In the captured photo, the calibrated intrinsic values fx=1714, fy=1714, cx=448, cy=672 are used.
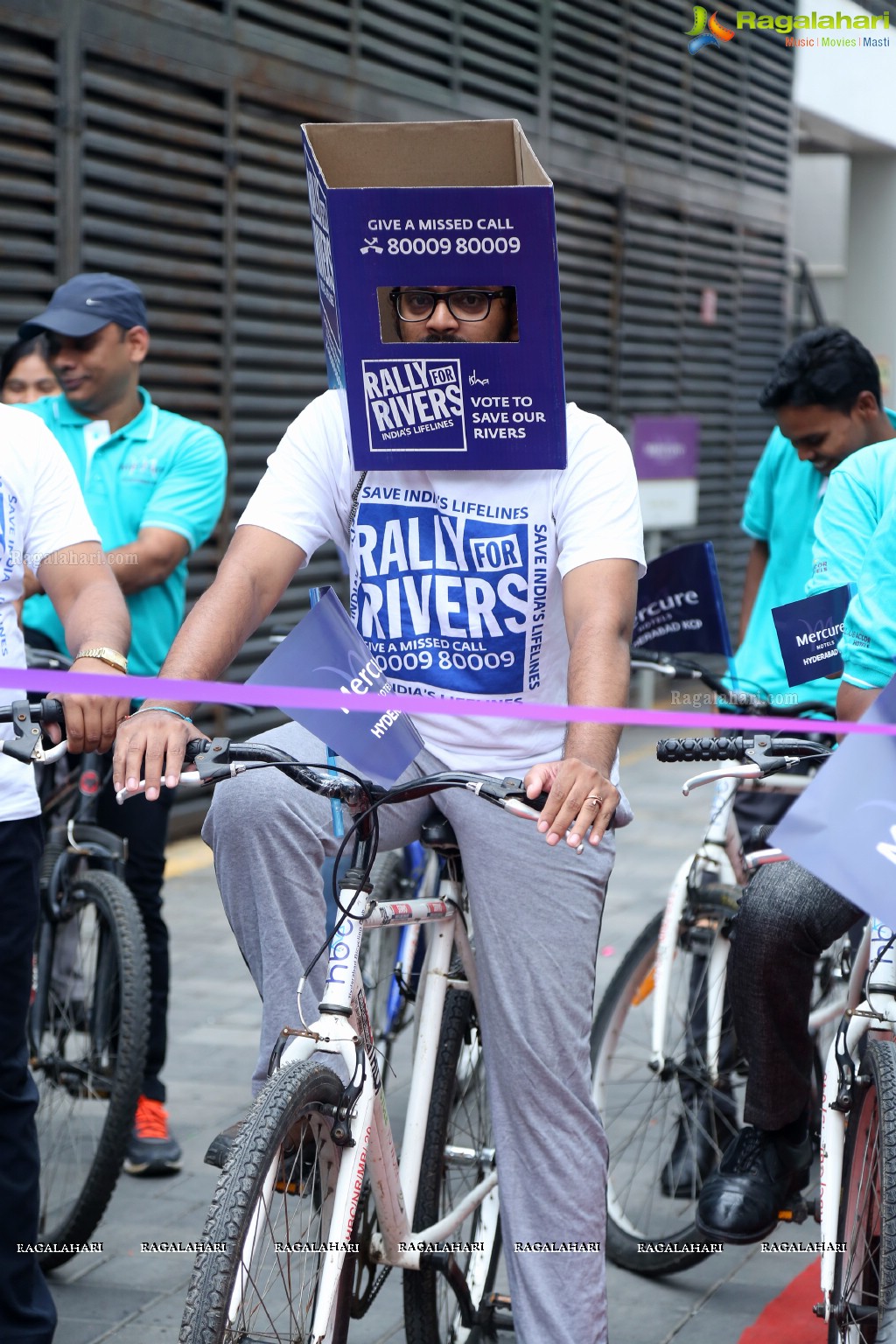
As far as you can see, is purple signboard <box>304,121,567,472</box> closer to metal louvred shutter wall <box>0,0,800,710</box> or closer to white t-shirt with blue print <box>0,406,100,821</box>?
white t-shirt with blue print <box>0,406,100,821</box>

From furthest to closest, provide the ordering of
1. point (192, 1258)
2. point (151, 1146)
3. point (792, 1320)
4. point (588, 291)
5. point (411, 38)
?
point (588, 291)
point (411, 38)
point (151, 1146)
point (192, 1258)
point (792, 1320)

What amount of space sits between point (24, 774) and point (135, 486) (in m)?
1.72

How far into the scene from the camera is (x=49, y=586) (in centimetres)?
315

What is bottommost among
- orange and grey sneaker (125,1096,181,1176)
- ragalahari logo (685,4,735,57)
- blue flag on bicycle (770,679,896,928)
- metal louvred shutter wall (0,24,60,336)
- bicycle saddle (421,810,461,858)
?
orange and grey sneaker (125,1096,181,1176)

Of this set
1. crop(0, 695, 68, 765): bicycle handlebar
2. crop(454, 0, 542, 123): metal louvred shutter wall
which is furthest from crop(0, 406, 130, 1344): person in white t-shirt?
crop(454, 0, 542, 123): metal louvred shutter wall

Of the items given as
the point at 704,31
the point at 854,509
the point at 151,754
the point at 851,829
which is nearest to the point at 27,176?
the point at 854,509

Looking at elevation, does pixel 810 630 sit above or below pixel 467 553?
below

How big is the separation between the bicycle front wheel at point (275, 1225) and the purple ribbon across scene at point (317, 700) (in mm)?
515

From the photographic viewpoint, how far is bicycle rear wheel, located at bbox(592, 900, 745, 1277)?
151 inches

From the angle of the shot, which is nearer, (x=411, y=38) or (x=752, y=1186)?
(x=752, y=1186)

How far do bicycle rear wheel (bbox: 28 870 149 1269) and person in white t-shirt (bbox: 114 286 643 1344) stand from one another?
114 cm

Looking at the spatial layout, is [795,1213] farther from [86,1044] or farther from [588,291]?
[588,291]

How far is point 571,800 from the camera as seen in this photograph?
93.9 inches

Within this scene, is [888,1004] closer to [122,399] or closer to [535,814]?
[535,814]
